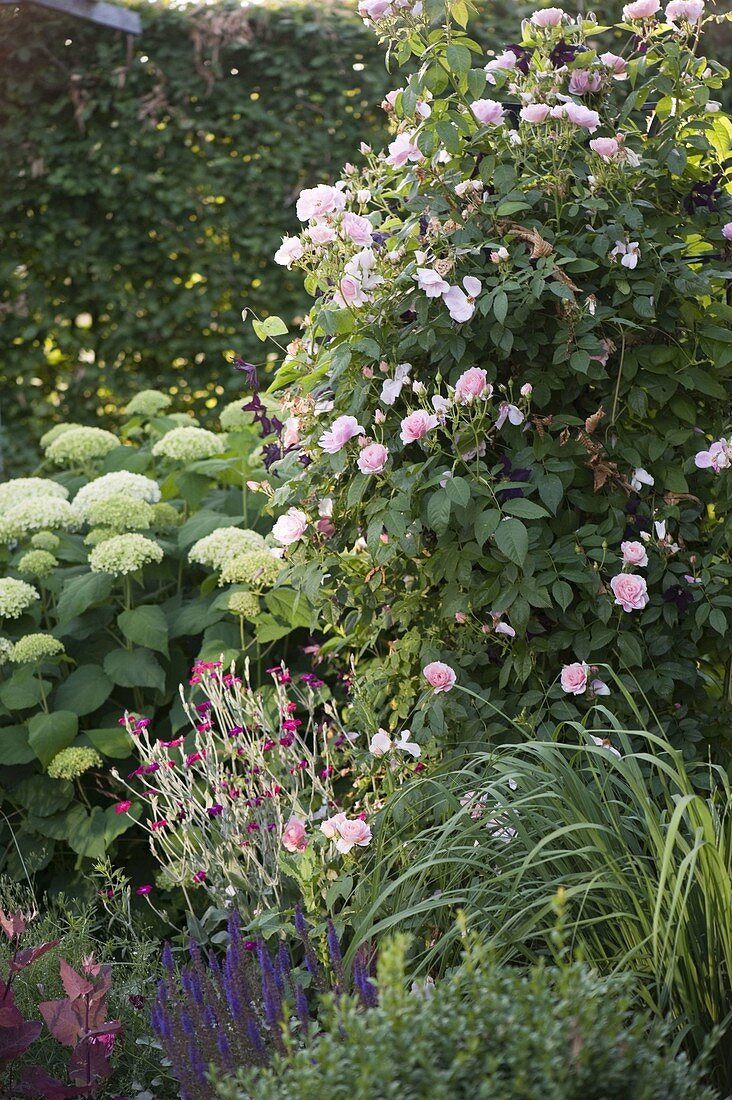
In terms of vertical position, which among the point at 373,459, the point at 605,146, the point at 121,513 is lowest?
the point at 121,513

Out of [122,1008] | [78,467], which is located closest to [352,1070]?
[122,1008]

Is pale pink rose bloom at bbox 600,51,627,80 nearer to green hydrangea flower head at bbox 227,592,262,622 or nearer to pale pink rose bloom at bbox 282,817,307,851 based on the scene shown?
green hydrangea flower head at bbox 227,592,262,622

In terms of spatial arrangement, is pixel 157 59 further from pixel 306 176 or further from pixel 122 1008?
pixel 122 1008

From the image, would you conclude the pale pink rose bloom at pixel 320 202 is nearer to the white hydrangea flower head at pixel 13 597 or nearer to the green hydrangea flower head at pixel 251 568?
the green hydrangea flower head at pixel 251 568

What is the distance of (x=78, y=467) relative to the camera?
4289 millimetres

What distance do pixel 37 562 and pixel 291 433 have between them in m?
0.99

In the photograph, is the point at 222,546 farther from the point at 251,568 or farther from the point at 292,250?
the point at 292,250

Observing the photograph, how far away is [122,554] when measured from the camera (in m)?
3.12

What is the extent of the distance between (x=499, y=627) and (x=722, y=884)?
0.84 metres

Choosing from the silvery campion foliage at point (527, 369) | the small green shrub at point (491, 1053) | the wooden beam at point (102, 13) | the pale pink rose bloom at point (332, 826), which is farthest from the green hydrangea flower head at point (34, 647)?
the wooden beam at point (102, 13)

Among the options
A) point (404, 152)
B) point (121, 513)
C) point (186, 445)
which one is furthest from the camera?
point (186, 445)

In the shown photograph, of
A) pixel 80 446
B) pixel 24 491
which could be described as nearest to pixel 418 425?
pixel 24 491

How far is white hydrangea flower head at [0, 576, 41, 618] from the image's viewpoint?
3176 millimetres

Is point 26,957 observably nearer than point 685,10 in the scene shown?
Yes
